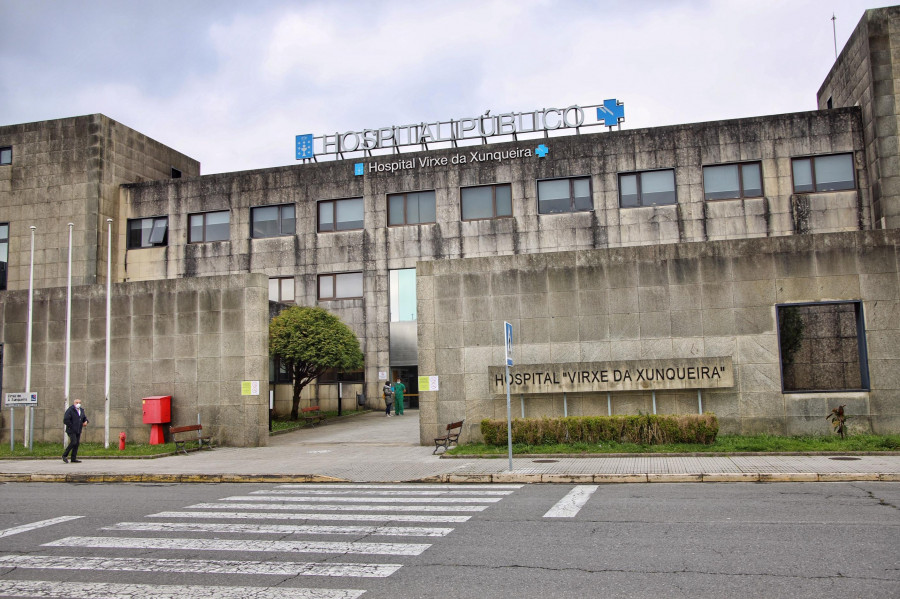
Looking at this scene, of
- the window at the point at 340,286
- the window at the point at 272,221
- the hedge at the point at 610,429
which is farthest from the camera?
the window at the point at 272,221

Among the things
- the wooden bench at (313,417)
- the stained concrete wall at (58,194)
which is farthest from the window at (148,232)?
the wooden bench at (313,417)

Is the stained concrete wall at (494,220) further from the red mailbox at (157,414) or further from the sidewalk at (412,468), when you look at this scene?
the sidewalk at (412,468)

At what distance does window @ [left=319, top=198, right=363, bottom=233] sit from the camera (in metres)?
37.4

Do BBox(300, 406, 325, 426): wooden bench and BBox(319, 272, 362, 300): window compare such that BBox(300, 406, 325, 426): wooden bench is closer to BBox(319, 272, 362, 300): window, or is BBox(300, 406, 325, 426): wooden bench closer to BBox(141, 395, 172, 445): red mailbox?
BBox(141, 395, 172, 445): red mailbox

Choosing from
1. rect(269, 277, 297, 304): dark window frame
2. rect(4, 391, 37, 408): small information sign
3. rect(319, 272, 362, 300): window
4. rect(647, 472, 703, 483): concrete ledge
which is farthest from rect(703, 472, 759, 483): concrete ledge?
rect(269, 277, 297, 304): dark window frame

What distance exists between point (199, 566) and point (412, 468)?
840cm

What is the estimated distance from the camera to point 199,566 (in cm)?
793

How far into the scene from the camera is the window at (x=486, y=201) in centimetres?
3559

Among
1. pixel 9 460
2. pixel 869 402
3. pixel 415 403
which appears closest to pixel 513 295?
pixel 869 402

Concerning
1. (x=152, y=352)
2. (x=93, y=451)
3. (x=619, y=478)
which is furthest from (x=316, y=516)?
(x=152, y=352)

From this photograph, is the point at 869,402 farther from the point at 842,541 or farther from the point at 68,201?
the point at 68,201

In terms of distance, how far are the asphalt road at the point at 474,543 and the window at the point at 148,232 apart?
28328 mm

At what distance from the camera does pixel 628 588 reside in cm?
661

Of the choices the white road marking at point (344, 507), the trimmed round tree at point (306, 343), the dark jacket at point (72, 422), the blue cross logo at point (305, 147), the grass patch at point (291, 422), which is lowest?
the white road marking at point (344, 507)
